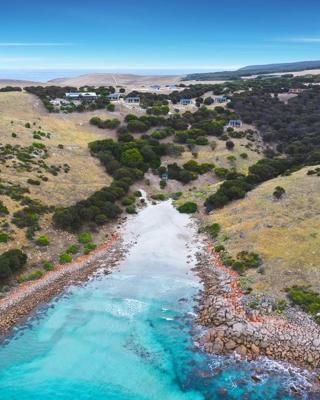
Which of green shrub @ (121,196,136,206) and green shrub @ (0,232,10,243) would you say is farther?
green shrub @ (121,196,136,206)

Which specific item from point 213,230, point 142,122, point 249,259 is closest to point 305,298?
point 249,259

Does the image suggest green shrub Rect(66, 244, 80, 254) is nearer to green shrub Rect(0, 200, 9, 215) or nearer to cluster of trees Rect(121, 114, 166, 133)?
green shrub Rect(0, 200, 9, 215)

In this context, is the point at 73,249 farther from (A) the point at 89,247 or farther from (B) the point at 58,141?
(B) the point at 58,141

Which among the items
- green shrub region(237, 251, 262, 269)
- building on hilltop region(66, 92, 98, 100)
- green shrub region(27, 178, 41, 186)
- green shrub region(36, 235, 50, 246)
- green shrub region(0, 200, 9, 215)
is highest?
building on hilltop region(66, 92, 98, 100)

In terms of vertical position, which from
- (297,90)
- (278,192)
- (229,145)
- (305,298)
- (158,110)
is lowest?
(305,298)

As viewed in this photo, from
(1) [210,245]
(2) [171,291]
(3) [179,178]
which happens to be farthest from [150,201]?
(2) [171,291]

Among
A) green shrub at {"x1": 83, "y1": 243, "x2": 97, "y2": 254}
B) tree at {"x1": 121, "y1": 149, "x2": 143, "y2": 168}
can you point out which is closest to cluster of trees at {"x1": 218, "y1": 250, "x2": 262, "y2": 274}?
green shrub at {"x1": 83, "y1": 243, "x2": 97, "y2": 254}
